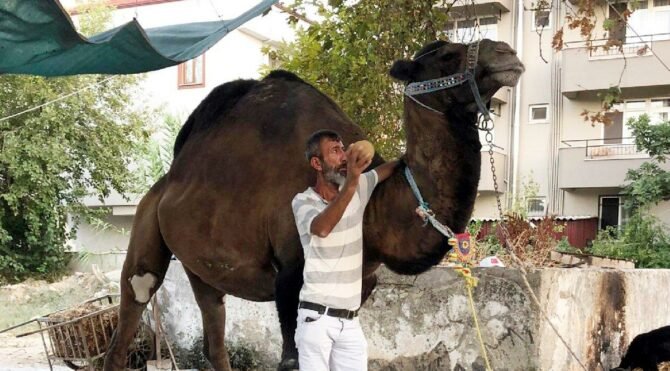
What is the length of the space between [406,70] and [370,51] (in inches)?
116

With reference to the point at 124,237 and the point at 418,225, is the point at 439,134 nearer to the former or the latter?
the point at 418,225

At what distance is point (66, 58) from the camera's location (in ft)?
17.0

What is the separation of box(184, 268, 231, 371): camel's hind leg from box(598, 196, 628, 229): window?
61.9ft

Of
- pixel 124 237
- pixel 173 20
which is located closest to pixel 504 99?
pixel 173 20

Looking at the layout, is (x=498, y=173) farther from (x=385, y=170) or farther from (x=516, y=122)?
(x=385, y=170)

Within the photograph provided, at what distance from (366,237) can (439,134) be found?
0.71 m

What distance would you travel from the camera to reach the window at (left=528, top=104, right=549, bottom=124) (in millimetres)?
24766

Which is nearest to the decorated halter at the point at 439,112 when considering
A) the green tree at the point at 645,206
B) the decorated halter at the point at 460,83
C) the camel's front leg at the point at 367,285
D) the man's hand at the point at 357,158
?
the decorated halter at the point at 460,83

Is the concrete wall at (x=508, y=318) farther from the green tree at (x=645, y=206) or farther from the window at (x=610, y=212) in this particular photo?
the window at (x=610, y=212)

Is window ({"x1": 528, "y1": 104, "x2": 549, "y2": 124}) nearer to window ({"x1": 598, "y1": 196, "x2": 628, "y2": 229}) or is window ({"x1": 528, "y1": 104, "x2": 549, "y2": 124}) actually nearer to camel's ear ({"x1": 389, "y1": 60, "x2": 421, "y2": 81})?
window ({"x1": 598, "y1": 196, "x2": 628, "y2": 229})

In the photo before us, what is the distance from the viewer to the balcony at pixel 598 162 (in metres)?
22.9

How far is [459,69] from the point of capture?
4.55 metres

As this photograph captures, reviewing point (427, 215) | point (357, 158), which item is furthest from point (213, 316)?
point (357, 158)

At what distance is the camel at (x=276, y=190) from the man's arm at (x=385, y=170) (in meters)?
0.05
